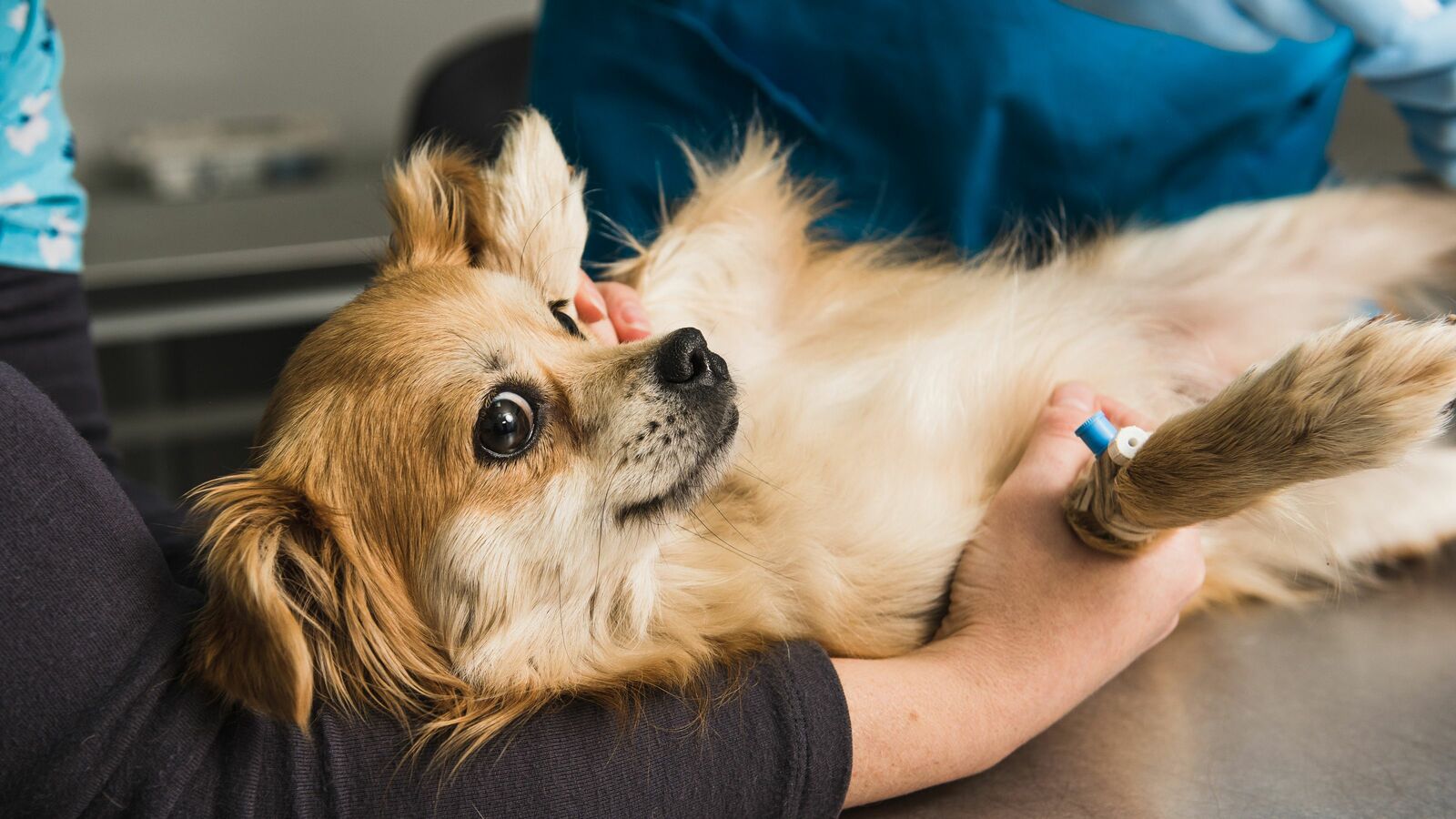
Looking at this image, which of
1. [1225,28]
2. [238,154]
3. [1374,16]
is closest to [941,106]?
[1225,28]

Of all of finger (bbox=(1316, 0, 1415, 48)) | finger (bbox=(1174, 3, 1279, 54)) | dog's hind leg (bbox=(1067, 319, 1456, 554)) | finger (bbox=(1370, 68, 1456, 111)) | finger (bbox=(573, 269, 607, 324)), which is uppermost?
finger (bbox=(1316, 0, 1415, 48))

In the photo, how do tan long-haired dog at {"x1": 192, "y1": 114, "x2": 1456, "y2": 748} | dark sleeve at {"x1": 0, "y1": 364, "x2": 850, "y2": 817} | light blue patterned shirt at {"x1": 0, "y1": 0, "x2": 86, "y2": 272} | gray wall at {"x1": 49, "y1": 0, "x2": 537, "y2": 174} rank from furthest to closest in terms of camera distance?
1. gray wall at {"x1": 49, "y1": 0, "x2": 537, "y2": 174}
2. light blue patterned shirt at {"x1": 0, "y1": 0, "x2": 86, "y2": 272}
3. tan long-haired dog at {"x1": 192, "y1": 114, "x2": 1456, "y2": 748}
4. dark sleeve at {"x1": 0, "y1": 364, "x2": 850, "y2": 817}

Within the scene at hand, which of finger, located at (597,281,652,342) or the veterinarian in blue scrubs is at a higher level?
the veterinarian in blue scrubs

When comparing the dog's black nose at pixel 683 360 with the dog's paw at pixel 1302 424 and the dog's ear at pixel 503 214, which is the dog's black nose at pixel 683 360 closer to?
the dog's ear at pixel 503 214

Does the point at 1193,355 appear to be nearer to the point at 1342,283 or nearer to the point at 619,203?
the point at 1342,283

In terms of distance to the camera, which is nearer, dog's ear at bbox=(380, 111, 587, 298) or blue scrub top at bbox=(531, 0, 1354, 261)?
dog's ear at bbox=(380, 111, 587, 298)

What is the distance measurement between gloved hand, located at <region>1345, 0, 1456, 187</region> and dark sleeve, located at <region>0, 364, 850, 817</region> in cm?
87

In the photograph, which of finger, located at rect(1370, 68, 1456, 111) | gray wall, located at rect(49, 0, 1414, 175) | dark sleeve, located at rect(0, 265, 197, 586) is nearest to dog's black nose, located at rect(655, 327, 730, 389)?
dark sleeve, located at rect(0, 265, 197, 586)

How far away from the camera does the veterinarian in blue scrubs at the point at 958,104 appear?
4.32 ft

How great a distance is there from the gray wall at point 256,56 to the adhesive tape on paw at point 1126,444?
115 inches

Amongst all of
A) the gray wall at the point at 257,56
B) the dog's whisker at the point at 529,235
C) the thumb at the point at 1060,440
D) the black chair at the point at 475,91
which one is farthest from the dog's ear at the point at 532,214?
the gray wall at the point at 257,56

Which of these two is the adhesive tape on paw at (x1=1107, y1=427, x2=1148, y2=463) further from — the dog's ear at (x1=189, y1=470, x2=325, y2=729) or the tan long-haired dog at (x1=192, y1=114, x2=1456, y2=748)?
the dog's ear at (x1=189, y1=470, x2=325, y2=729)

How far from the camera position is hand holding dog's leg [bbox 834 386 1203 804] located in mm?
929

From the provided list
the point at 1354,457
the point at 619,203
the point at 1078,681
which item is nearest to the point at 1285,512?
the point at 1354,457
